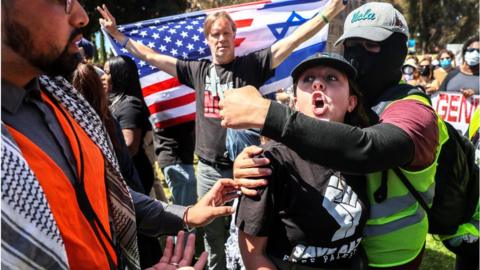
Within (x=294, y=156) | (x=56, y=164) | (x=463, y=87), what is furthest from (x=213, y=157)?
(x=463, y=87)

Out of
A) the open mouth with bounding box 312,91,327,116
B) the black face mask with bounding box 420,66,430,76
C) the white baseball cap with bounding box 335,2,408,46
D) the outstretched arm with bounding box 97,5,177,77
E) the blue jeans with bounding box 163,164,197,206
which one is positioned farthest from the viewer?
the black face mask with bounding box 420,66,430,76

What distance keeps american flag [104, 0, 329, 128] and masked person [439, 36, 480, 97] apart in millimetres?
3027

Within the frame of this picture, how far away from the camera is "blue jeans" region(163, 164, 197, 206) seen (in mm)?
4180

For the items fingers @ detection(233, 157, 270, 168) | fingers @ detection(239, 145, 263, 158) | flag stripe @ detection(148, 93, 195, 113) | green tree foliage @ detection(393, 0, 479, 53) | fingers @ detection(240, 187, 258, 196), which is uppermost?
fingers @ detection(239, 145, 263, 158)

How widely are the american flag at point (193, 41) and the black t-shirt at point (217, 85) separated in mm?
713

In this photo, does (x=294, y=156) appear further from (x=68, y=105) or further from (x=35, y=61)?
(x=35, y=61)

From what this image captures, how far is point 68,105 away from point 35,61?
291 mm

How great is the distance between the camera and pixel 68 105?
1.41 metres

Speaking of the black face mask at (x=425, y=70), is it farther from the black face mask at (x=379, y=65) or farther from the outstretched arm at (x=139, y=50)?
the black face mask at (x=379, y=65)

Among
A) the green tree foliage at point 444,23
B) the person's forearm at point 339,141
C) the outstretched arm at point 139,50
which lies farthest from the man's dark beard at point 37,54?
the green tree foliage at point 444,23

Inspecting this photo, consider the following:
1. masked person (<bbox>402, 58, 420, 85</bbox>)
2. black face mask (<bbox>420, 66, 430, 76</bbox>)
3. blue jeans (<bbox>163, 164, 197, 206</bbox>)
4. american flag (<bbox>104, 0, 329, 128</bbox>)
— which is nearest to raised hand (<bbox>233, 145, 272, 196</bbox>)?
blue jeans (<bbox>163, 164, 197, 206</bbox>)

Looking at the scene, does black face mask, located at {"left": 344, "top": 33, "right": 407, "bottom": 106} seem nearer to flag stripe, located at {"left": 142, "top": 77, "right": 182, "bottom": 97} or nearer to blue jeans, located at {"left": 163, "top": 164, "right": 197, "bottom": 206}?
blue jeans, located at {"left": 163, "top": 164, "right": 197, "bottom": 206}

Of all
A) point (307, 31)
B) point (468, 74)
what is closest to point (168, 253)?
point (307, 31)

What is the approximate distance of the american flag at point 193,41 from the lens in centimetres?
433
